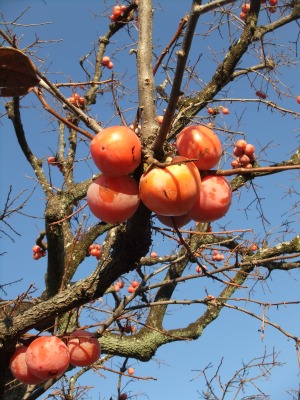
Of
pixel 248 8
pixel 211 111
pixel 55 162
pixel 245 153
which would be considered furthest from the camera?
pixel 55 162

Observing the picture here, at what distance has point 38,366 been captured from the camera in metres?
1.83

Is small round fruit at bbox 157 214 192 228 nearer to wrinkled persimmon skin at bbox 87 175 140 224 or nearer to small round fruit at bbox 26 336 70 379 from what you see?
wrinkled persimmon skin at bbox 87 175 140 224

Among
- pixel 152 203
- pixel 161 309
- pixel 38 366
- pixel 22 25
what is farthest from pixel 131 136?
pixel 161 309

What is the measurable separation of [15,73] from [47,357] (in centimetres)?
119

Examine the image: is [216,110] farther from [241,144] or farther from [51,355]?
[51,355]

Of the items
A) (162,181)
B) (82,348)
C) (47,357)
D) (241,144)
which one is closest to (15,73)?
(162,181)

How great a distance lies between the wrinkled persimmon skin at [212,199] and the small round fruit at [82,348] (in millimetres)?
1069

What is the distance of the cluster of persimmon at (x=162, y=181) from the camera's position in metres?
1.13

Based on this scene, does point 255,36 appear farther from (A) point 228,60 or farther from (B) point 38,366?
(B) point 38,366

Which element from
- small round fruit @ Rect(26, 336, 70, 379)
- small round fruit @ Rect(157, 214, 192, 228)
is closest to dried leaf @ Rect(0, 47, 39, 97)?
small round fruit @ Rect(157, 214, 192, 228)

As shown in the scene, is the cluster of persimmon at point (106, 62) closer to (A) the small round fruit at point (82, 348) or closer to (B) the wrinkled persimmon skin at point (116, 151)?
(A) the small round fruit at point (82, 348)

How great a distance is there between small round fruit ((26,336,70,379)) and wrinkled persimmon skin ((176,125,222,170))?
3.62 ft

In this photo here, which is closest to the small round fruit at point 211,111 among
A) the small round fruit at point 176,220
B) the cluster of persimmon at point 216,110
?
the cluster of persimmon at point 216,110

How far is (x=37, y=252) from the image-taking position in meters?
4.65
